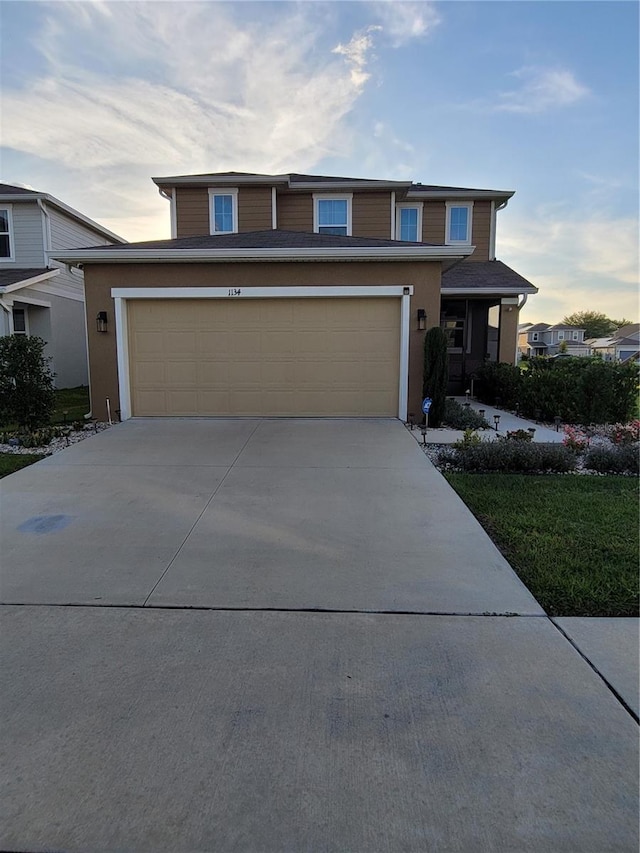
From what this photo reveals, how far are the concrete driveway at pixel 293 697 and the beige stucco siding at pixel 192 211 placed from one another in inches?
493

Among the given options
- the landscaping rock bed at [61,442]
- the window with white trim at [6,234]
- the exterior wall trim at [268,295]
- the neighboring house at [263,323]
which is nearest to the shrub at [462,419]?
the neighboring house at [263,323]

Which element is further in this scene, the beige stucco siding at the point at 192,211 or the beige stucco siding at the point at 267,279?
the beige stucco siding at the point at 192,211

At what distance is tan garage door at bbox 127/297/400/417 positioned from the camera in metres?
10.1

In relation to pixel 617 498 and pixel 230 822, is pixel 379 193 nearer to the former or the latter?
pixel 617 498

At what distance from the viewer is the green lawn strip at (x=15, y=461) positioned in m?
6.81

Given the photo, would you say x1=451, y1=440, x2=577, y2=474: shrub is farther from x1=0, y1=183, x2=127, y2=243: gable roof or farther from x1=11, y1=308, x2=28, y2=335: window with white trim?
x1=0, y1=183, x2=127, y2=243: gable roof

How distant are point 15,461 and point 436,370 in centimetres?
685

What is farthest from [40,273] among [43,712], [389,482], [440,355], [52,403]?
[43,712]

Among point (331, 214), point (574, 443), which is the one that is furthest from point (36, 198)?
point (574, 443)

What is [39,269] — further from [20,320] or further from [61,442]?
[61,442]

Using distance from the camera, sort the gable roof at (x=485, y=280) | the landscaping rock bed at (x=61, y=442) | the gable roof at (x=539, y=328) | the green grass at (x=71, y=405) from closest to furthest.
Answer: the landscaping rock bed at (x=61, y=442)
the green grass at (x=71, y=405)
the gable roof at (x=485, y=280)
the gable roof at (x=539, y=328)

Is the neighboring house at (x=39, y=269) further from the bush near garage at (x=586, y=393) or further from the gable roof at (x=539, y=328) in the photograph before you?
the gable roof at (x=539, y=328)

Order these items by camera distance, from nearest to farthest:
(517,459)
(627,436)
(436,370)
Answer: (517,459)
(627,436)
(436,370)

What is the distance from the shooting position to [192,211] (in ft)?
50.6
